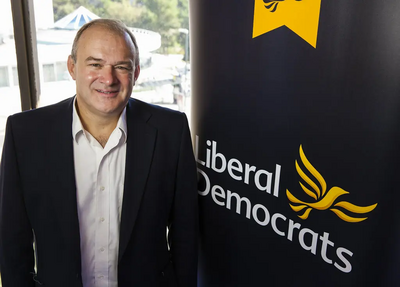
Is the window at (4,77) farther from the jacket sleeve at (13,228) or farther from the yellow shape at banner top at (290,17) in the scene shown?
the yellow shape at banner top at (290,17)

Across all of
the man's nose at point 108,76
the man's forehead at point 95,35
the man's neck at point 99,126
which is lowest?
the man's neck at point 99,126

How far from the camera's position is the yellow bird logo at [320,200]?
44.2 inches

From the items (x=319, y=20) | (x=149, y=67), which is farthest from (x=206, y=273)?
(x=149, y=67)

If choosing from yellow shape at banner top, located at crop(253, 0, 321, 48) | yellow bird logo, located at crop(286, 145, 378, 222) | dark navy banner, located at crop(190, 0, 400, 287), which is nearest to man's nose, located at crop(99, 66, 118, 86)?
dark navy banner, located at crop(190, 0, 400, 287)

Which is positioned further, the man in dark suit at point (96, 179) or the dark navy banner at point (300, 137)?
the man in dark suit at point (96, 179)

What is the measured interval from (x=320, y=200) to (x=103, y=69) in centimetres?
94

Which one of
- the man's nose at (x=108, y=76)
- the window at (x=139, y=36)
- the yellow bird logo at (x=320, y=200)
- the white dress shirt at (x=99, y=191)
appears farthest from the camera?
the window at (x=139, y=36)

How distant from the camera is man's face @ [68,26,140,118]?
4.26 ft

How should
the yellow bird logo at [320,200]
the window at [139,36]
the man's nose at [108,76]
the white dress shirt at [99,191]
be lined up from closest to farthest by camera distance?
the yellow bird logo at [320,200], the man's nose at [108,76], the white dress shirt at [99,191], the window at [139,36]

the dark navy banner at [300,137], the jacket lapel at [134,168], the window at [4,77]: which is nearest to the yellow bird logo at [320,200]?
the dark navy banner at [300,137]

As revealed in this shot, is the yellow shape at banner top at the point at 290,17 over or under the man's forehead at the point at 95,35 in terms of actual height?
over

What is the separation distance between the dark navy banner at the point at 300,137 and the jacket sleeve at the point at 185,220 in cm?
9

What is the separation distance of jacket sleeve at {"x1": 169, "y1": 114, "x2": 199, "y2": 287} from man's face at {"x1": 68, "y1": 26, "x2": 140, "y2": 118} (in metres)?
0.33

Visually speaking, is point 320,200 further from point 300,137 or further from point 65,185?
point 65,185
